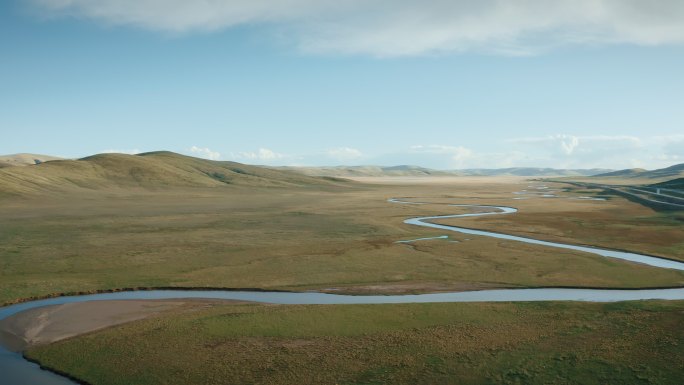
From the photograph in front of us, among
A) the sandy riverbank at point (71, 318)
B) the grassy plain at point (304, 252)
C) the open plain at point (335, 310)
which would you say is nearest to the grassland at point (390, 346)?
the open plain at point (335, 310)

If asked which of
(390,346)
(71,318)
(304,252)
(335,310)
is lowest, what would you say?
(71,318)

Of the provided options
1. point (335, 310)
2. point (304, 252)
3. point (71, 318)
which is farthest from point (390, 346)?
point (304, 252)

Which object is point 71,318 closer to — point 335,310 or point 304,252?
point 335,310

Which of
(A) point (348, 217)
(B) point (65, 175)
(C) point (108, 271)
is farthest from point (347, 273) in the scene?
(B) point (65, 175)

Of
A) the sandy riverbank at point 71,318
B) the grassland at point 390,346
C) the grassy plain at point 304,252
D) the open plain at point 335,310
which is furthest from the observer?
the grassy plain at point 304,252

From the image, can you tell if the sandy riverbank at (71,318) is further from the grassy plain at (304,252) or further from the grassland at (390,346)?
the grassy plain at (304,252)

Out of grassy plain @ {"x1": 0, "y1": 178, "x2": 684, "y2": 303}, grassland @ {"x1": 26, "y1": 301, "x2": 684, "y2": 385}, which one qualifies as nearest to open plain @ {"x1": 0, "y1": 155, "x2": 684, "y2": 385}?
grassland @ {"x1": 26, "y1": 301, "x2": 684, "y2": 385}

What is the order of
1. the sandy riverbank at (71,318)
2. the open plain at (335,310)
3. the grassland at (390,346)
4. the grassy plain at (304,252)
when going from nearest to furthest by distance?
the grassland at (390,346) < the open plain at (335,310) < the sandy riverbank at (71,318) < the grassy plain at (304,252)

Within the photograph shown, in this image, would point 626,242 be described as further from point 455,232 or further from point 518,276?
point 518,276
